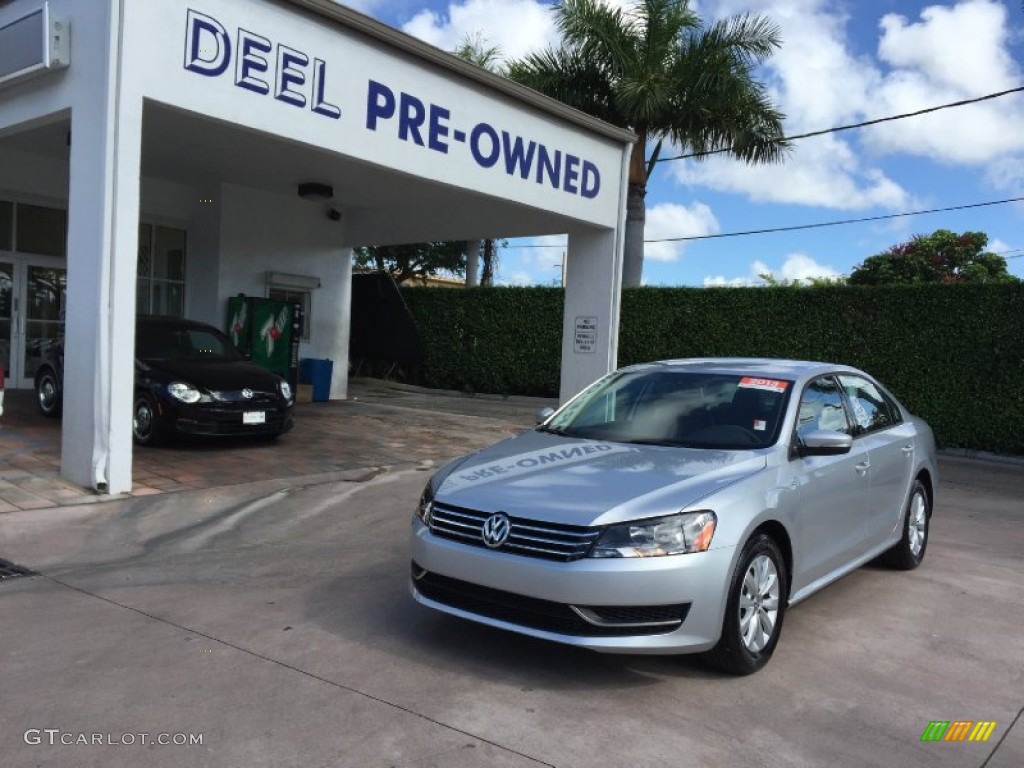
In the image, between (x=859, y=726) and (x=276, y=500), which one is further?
(x=276, y=500)

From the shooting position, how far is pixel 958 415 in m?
13.2

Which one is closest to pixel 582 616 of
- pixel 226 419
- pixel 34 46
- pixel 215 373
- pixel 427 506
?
pixel 427 506

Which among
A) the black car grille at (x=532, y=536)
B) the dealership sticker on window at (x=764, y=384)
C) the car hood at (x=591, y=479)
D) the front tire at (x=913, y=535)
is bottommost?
the front tire at (x=913, y=535)

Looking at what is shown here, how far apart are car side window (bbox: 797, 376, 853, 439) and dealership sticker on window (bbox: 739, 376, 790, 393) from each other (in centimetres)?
A: 13

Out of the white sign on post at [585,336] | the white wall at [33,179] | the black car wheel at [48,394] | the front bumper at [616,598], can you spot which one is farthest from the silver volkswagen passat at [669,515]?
the white wall at [33,179]

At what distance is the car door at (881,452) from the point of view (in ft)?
17.7

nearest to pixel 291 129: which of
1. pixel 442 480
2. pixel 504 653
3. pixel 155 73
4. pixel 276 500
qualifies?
pixel 155 73

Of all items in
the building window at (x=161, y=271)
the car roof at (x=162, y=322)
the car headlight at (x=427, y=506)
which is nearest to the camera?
the car headlight at (x=427, y=506)

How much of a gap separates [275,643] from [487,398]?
51.2ft

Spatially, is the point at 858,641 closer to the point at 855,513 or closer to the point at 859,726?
the point at 855,513

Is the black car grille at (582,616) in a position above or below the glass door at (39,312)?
below

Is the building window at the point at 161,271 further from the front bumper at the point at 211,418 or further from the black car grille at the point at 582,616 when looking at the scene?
the black car grille at the point at 582,616

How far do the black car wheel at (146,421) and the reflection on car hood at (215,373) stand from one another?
0.33m

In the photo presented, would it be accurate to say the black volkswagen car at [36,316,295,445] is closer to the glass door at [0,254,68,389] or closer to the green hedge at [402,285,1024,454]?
the glass door at [0,254,68,389]
